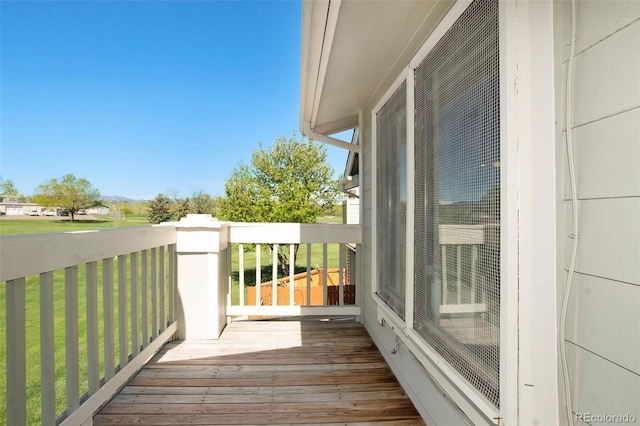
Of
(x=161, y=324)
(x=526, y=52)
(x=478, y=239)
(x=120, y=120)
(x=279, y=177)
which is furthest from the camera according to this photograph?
(x=120, y=120)

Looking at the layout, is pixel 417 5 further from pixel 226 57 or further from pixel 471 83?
pixel 226 57

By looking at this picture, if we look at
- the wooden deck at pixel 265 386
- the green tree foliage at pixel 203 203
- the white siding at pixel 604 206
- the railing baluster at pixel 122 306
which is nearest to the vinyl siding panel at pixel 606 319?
the white siding at pixel 604 206

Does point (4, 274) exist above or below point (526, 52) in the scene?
below

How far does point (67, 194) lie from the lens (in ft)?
9.36

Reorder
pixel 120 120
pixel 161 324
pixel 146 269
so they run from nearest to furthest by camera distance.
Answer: pixel 146 269 → pixel 161 324 → pixel 120 120

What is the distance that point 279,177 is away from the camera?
1333 centimetres

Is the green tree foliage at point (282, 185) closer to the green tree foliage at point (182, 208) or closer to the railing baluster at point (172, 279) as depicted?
the green tree foliage at point (182, 208)

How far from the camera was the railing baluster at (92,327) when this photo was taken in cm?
174

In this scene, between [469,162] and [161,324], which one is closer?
[469,162]

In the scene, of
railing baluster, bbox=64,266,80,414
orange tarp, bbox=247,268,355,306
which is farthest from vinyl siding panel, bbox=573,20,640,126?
orange tarp, bbox=247,268,355,306

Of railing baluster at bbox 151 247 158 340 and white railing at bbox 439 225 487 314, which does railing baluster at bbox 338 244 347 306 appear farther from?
white railing at bbox 439 225 487 314

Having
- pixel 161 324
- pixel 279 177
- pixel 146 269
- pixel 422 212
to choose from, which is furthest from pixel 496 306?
pixel 279 177

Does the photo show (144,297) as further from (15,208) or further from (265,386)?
(265,386)

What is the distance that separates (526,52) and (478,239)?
1.94 feet
